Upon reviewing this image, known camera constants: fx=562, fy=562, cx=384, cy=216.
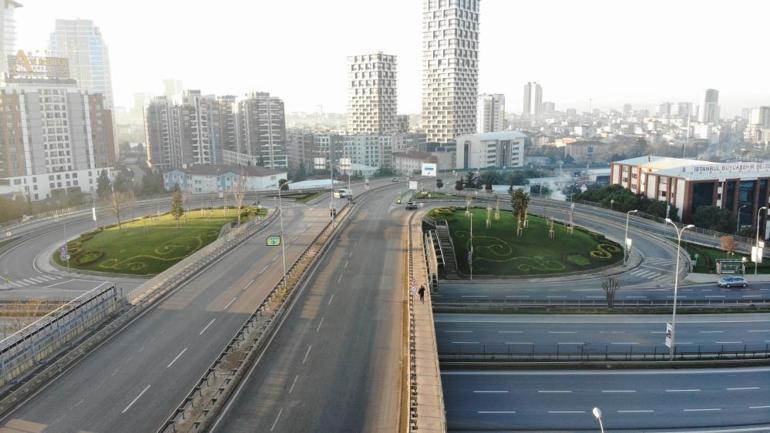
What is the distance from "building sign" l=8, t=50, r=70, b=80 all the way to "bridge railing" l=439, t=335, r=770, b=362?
120m

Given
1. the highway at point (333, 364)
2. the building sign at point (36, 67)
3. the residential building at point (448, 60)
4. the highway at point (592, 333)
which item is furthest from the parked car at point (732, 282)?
the residential building at point (448, 60)

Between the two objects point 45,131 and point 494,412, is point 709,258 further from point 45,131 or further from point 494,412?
point 45,131

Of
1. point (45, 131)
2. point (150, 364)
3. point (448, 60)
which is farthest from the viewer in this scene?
point (448, 60)

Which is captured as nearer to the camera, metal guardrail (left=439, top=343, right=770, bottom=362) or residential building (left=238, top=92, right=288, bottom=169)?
metal guardrail (left=439, top=343, right=770, bottom=362)

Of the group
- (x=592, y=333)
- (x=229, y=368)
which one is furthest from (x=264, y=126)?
(x=229, y=368)

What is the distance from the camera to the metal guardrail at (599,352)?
35.5 metres

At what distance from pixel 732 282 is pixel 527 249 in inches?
778

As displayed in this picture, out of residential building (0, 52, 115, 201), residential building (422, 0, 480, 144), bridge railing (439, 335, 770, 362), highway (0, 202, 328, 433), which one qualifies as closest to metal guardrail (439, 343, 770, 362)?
bridge railing (439, 335, 770, 362)

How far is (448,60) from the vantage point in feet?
631

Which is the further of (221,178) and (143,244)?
(221,178)

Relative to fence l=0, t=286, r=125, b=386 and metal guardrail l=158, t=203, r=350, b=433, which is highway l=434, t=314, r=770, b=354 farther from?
fence l=0, t=286, r=125, b=386

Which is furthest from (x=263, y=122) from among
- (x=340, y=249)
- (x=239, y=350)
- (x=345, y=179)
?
(x=239, y=350)

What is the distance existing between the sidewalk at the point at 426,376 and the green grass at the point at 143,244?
34.1m

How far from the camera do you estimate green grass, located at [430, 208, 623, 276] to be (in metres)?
58.7
